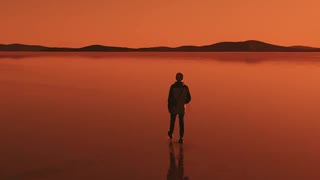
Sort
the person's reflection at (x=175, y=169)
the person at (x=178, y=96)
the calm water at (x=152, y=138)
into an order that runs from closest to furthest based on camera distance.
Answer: the person's reflection at (x=175, y=169)
the calm water at (x=152, y=138)
the person at (x=178, y=96)

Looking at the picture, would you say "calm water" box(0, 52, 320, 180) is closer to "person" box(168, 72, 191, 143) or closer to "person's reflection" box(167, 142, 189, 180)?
"person's reflection" box(167, 142, 189, 180)

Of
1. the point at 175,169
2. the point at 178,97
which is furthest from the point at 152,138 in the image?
the point at 175,169

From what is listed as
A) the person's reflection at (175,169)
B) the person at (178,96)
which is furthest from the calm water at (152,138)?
the person at (178,96)

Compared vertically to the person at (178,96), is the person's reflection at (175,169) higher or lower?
lower

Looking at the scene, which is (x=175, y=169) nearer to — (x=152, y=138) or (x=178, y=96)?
(x=178, y=96)

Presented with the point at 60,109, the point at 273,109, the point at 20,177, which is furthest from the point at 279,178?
the point at 60,109

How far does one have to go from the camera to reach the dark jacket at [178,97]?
33.6 feet

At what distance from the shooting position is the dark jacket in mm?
10242

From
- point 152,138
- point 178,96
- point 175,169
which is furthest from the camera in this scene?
point 152,138

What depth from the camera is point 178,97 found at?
33.7 feet

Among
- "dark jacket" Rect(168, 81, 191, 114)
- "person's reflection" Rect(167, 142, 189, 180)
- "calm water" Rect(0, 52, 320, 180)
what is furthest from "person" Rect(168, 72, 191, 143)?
"person's reflection" Rect(167, 142, 189, 180)

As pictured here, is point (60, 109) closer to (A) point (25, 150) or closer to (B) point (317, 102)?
(A) point (25, 150)

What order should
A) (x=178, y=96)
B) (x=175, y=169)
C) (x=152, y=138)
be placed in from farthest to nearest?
(x=152, y=138), (x=178, y=96), (x=175, y=169)

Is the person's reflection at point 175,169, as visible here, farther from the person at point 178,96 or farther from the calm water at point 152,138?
the person at point 178,96
